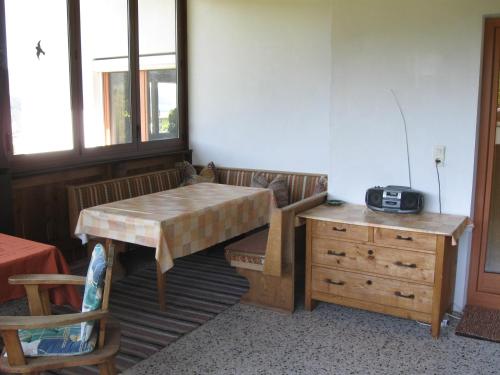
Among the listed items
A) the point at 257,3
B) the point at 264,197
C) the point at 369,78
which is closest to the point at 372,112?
the point at 369,78

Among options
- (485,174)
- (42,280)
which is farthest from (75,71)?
(485,174)

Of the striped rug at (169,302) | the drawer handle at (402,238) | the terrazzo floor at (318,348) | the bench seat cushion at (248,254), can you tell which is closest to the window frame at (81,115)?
the striped rug at (169,302)

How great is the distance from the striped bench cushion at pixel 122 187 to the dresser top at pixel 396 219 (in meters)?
1.97

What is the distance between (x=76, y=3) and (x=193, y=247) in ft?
8.08

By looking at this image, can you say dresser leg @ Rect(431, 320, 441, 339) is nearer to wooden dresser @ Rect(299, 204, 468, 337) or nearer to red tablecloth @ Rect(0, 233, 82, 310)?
wooden dresser @ Rect(299, 204, 468, 337)

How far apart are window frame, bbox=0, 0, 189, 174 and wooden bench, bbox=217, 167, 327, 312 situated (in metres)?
1.78

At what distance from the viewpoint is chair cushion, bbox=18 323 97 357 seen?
2166 mm

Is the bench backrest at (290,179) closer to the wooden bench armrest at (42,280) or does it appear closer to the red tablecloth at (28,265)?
the red tablecloth at (28,265)

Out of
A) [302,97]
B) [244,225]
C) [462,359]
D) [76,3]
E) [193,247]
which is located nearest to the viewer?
[462,359]

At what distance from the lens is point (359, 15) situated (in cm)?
363

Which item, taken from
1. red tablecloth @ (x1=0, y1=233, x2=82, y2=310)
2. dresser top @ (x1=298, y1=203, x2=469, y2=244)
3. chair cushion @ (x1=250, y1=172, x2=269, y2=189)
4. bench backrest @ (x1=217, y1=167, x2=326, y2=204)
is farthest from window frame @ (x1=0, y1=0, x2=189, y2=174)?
dresser top @ (x1=298, y1=203, x2=469, y2=244)

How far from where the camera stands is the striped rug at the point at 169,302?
314 cm

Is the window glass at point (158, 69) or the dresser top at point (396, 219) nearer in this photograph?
the dresser top at point (396, 219)

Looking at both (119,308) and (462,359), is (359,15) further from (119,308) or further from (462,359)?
(119,308)
